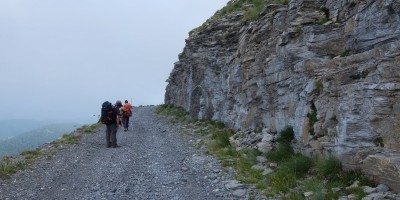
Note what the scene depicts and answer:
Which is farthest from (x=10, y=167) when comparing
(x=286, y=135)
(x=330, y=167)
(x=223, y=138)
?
(x=330, y=167)

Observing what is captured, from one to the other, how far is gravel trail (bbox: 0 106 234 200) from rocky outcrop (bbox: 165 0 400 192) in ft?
11.6

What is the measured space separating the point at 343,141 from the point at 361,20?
451 cm

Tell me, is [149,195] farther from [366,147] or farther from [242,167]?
[366,147]

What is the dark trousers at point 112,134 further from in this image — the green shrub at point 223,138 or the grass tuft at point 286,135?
the grass tuft at point 286,135

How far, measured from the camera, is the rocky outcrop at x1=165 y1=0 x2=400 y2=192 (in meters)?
10.2

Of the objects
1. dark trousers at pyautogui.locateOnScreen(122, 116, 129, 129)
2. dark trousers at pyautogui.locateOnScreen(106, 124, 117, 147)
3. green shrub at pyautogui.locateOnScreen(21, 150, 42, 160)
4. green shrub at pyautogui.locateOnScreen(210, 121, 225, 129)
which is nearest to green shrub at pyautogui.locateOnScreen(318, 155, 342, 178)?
green shrub at pyautogui.locateOnScreen(21, 150, 42, 160)

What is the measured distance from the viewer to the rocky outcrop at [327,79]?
33.4 ft

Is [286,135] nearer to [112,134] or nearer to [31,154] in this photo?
[112,134]

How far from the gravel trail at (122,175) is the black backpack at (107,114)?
1.57 meters

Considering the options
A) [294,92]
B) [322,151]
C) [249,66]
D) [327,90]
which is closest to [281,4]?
[249,66]

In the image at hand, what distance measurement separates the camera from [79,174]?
15.4m

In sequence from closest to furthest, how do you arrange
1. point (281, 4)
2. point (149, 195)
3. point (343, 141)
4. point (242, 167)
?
point (343, 141) → point (149, 195) → point (242, 167) → point (281, 4)

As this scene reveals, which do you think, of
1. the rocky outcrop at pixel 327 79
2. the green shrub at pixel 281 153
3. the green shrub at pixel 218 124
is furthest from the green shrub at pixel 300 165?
the green shrub at pixel 218 124

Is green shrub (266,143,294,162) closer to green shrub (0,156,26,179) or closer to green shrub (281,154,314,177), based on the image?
green shrub (281,154,314,177)
